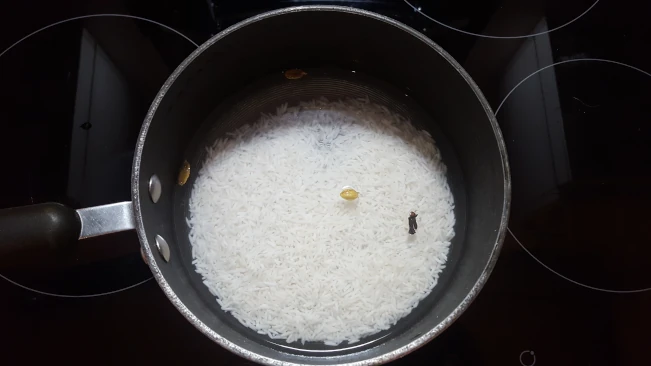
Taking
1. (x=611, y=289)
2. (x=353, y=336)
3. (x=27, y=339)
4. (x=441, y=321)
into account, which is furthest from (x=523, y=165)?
(x=27, y=339)

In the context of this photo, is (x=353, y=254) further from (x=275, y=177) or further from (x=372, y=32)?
(x=372, y=32)

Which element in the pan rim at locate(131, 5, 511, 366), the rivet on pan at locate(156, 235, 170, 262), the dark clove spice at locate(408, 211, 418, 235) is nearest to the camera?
the pan rim at locate(131, 5, 511, 366)

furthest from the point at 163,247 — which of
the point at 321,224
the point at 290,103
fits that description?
the point at 290,103

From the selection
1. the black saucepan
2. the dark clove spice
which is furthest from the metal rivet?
the dark clove spice

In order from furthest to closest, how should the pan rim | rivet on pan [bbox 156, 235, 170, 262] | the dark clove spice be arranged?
the dark clove spice, rivet on pan [bbox 156, 235, 170, 262], the pan rim

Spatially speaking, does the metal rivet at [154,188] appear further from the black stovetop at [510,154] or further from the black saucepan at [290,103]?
the black stovetop at [510,154]

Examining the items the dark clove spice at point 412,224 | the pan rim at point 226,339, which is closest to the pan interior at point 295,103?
the dark clove spice at point 412,224

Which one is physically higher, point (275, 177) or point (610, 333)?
point (275, 177)

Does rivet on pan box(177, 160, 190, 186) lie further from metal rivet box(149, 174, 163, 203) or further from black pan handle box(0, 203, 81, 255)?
black pan handle box(0, 203, 81, 255)
